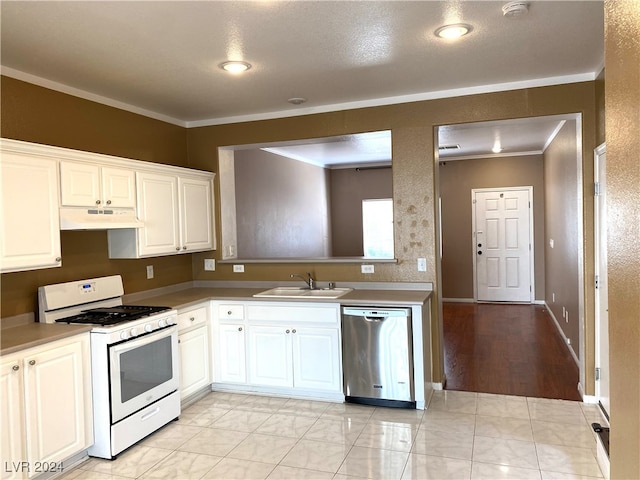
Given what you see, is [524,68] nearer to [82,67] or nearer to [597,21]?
[597,21]

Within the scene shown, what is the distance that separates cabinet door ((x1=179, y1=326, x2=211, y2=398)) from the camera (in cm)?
367

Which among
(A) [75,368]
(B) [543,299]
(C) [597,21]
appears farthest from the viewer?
(B) [543,299]

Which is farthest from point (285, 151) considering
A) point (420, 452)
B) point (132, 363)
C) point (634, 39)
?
point (634, 39)

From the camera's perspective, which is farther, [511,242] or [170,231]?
[511,242]

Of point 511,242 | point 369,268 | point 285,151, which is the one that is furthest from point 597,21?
point 511,242

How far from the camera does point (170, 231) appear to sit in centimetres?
393

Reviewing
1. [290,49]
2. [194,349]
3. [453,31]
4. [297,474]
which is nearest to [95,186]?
[194,349]

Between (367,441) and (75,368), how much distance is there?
1882 mm

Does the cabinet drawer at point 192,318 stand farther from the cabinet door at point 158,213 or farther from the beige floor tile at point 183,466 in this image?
the beige floor tile at point 183,466

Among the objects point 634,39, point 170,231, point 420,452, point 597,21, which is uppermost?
point 597,21

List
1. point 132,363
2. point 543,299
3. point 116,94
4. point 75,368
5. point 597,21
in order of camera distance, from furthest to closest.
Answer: point 543,299
point 116,94
point 132,363
point 75,368
point 597,21

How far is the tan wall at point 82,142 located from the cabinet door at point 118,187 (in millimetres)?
382

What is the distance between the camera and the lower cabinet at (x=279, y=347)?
3.70 metres

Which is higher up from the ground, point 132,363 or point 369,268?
point 369,268
